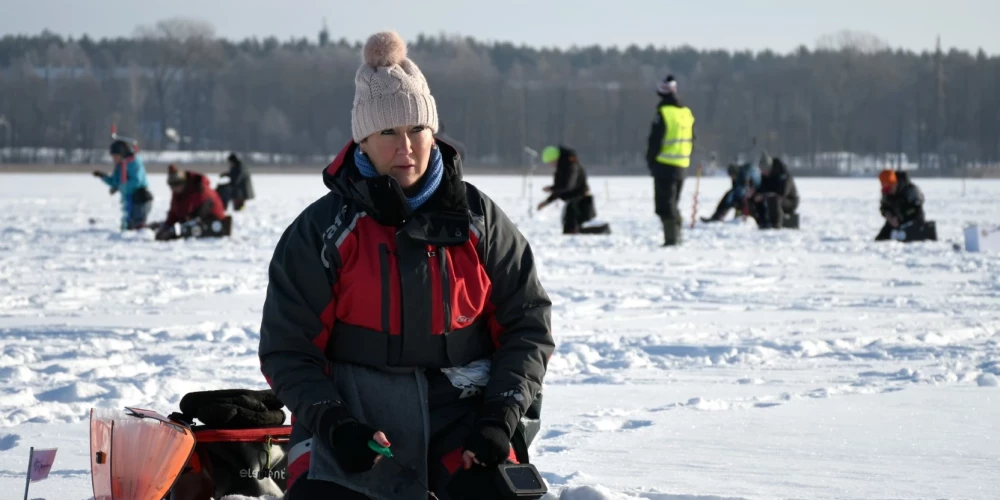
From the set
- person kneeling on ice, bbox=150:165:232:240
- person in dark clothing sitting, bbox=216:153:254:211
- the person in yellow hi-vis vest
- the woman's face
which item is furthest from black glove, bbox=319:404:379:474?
person in dark clothing sitting, bbox=216:153:254:211

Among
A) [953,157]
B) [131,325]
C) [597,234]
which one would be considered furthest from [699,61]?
[131,325]

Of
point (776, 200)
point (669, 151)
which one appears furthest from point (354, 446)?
point (776, 200)

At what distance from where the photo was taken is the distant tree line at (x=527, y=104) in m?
89.9

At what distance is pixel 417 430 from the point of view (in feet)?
8.11

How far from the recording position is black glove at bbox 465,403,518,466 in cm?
236

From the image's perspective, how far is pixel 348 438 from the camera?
7.55 ft

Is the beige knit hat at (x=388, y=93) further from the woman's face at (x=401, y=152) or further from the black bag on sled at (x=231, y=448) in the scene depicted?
the black bag on sled at (x=231, y=448)

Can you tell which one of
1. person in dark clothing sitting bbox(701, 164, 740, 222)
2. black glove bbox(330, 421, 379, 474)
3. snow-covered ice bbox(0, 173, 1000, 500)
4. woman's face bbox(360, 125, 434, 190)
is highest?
woman's face bbox(360, 125, 434, 190)

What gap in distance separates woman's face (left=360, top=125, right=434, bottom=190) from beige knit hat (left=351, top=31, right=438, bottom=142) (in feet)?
0.06

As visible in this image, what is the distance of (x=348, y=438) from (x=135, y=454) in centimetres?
60

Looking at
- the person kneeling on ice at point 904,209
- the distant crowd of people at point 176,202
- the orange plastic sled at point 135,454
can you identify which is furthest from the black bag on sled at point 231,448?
the person kneeling on ice at point 904,209

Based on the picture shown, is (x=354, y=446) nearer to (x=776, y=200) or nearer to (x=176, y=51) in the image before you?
(x=776, y=200)

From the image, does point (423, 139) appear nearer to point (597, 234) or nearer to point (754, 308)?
point (754, 308)

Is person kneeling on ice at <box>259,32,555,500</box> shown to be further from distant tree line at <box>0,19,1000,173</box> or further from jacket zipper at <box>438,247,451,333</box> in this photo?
distant tree line at <box>0,19,1000,173</box>
